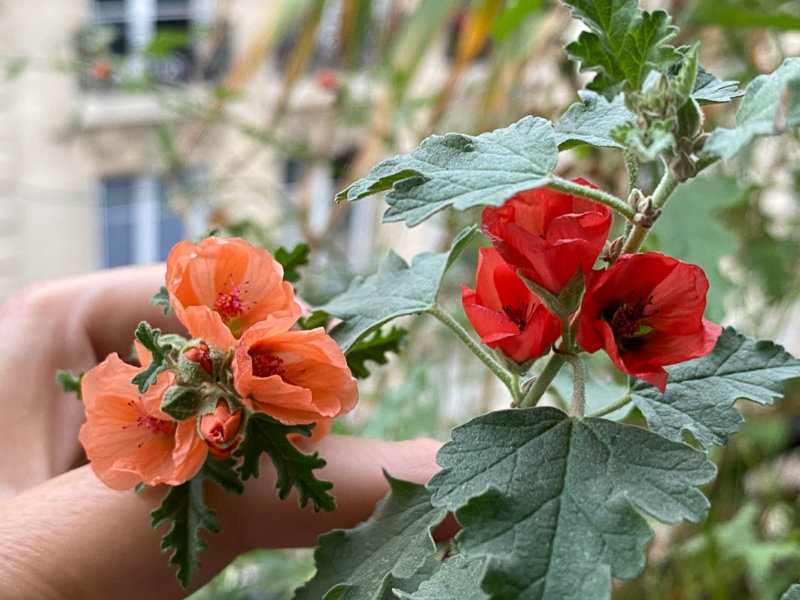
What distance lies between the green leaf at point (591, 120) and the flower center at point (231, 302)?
0.45 ft

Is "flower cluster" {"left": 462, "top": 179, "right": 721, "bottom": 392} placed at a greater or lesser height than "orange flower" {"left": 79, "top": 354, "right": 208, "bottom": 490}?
greater

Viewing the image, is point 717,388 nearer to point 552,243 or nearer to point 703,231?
point 552,243

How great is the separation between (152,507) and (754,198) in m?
0.78

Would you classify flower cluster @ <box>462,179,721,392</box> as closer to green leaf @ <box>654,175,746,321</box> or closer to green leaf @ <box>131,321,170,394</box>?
green leaf @ <box>131,321,170,394</box>

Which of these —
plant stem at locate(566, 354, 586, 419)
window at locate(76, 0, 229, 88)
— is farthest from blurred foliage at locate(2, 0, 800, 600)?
window at locate(76, 0, 229, 88)

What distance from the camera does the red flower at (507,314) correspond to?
28 cm

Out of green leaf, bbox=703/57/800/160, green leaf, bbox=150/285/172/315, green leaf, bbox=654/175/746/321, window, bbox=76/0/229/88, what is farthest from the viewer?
window, bbox=76/0/229/88

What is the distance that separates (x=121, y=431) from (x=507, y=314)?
0.53ft

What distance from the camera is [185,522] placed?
1.04ft

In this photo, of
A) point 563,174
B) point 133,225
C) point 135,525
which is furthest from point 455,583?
point 133,225

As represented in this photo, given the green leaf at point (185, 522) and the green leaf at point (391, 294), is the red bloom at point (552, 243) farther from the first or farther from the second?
the green leaf at point (185, 522)

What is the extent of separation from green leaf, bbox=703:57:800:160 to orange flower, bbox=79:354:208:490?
22cm

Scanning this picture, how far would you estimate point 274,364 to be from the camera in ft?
0.98

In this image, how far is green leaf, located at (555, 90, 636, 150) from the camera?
0.28 metres
